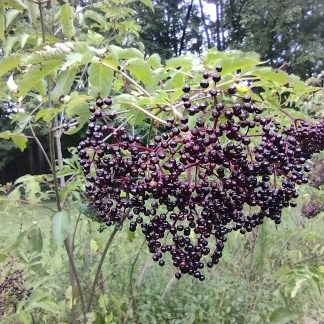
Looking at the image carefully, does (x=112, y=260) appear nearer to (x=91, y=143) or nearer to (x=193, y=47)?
(x=91, y=143)

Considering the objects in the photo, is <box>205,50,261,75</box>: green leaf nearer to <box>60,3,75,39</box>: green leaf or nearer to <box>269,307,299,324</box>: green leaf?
<box>60,3,75,39</box>: green leaf

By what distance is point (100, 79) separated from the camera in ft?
4.54

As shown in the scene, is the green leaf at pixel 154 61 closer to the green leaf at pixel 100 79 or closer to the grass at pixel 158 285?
the green leaf at pixel 100 79

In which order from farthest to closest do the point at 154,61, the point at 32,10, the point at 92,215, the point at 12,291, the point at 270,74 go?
the point at 12,291, the point at 92,215, the point at 32,10, the point at 154,61, the point at 270,74

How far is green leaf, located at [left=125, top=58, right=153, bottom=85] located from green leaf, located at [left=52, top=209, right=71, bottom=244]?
72 centimetres

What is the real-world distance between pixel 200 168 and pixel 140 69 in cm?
44

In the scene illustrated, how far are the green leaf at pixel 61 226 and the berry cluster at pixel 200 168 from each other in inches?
17.1

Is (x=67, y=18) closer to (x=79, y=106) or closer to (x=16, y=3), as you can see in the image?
(x=16, y=3)

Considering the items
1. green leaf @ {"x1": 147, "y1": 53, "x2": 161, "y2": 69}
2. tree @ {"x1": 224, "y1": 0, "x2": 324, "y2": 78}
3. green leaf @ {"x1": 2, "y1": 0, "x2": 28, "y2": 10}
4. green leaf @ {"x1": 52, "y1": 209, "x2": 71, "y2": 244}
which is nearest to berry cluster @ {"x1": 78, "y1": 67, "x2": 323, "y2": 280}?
green leaf @ {"x1": 147, "y1": 53, "x2": 161, "y2": 69}

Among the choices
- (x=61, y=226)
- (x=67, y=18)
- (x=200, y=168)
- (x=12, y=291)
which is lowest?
(x=12, y=291)

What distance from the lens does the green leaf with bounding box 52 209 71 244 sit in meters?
1.76

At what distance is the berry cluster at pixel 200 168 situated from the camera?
3.68ft

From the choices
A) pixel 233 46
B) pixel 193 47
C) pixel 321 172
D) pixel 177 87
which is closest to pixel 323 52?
pixel 233 46

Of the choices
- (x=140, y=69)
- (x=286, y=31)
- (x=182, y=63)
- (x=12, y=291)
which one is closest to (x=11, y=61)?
(x=140, y=69)
